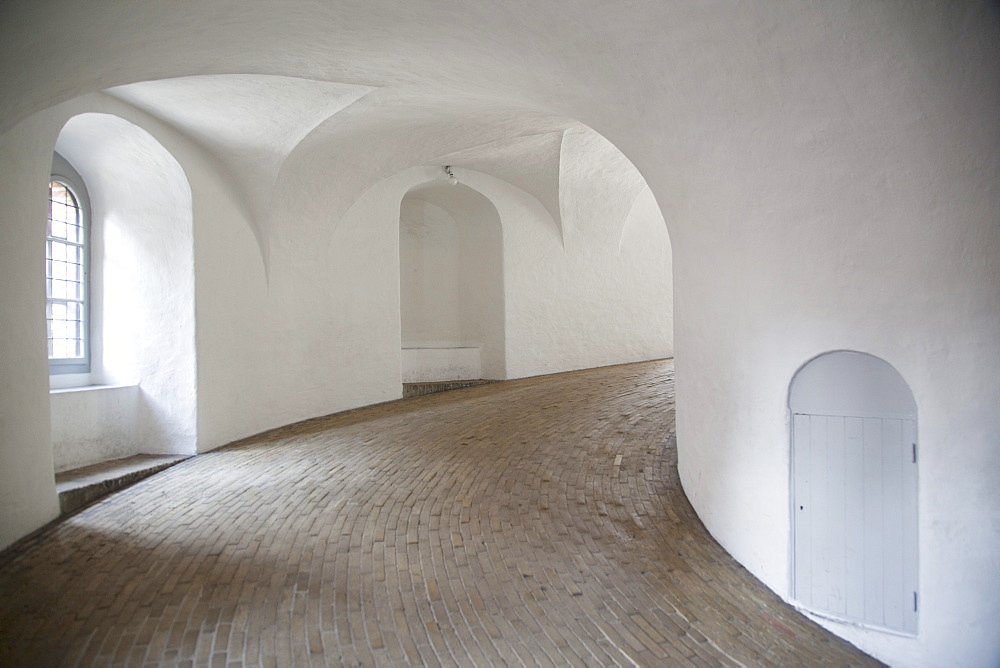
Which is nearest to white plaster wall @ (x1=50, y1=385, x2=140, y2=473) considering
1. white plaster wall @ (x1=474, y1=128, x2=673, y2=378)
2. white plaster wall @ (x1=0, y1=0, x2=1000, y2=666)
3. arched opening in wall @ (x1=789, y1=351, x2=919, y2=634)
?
white plaster wall @ (x1=0, y1=0, x2=1000, y2=666)

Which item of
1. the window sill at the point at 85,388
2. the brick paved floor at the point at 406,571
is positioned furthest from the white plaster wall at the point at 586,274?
the window sill at the point at 85,388

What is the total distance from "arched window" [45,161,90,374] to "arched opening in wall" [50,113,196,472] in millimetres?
118

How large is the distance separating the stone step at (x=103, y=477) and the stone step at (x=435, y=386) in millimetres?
4699

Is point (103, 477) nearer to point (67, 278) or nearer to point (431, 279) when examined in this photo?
point (67, 278)

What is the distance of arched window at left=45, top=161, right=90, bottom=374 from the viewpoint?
7.21 meters

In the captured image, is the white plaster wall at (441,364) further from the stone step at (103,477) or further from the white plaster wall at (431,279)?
the stone step at (103,477)

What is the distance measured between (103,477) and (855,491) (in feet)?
23.4

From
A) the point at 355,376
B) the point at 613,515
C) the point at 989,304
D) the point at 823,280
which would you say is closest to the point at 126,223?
the point at 355,376

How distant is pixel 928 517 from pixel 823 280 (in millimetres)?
1529

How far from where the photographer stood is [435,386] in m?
12.2

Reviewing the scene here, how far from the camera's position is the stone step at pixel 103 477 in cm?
586

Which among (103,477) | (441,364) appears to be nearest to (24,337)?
(103,477)

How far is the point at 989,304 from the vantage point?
3297 millimetres

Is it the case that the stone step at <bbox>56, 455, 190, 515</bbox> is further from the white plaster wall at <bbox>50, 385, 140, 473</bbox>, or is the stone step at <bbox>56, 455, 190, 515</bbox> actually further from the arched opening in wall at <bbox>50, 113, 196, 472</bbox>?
the arched opening in wall at <bbox>50, 113, 196, 472</bbox>
